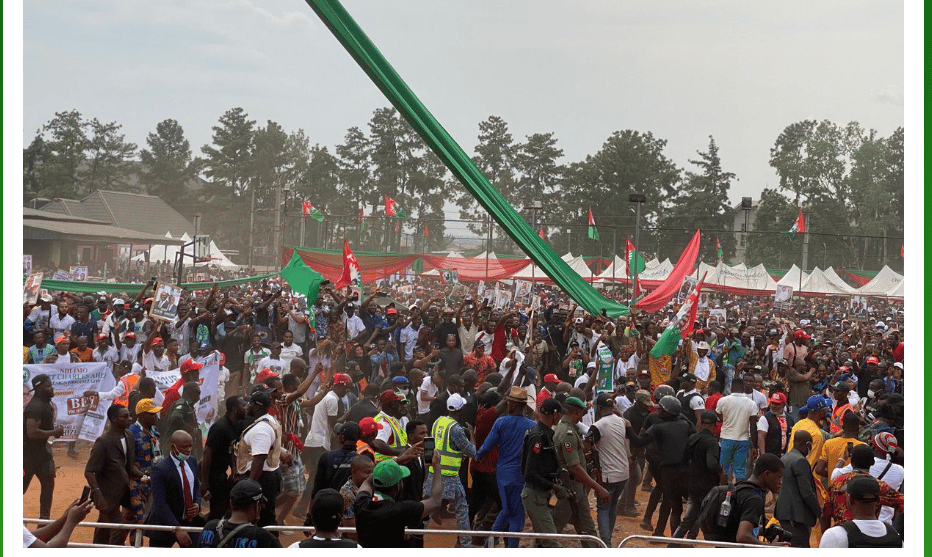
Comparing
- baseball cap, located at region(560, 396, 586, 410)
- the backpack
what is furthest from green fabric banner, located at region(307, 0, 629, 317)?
the backpack

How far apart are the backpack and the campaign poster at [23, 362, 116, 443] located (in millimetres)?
6633

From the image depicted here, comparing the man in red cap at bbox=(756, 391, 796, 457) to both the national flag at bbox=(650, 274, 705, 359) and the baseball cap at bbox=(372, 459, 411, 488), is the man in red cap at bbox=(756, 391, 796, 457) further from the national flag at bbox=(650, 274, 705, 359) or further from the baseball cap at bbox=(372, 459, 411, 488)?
the baseball cap at bbox=(372, 459, 411, 488)

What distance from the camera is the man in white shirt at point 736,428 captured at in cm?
847

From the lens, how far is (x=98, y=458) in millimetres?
6008

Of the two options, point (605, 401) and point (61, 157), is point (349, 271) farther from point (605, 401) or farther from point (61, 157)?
point (61, 157)

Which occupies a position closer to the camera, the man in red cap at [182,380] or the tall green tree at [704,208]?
the man in red cap at [182,380]

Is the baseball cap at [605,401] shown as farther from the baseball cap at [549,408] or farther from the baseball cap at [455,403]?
the baseball cap at [455,403]

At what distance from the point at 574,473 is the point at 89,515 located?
4.53m

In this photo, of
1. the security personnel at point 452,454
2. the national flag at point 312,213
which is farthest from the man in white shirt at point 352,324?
the national flag at point 312,213

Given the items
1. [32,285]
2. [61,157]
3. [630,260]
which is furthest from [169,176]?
[32,285]

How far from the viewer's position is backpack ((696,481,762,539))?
5.46m

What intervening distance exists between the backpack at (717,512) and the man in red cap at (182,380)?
4.89m

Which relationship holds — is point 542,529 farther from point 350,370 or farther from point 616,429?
point 350,370

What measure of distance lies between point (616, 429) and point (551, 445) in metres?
1.15
